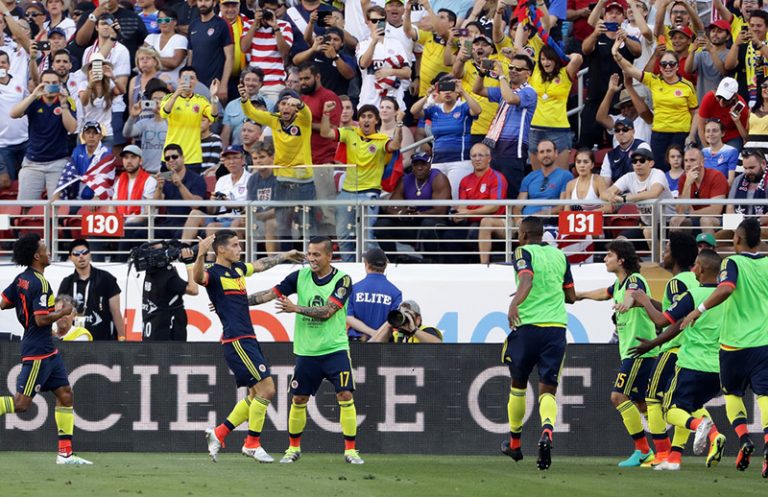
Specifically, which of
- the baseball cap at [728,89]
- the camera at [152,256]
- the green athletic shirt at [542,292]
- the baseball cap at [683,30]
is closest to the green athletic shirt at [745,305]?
the green athletic shirt at [542,292]

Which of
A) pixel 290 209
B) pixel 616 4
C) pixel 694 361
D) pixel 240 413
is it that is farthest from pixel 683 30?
pixel 240 413

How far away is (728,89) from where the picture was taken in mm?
18875

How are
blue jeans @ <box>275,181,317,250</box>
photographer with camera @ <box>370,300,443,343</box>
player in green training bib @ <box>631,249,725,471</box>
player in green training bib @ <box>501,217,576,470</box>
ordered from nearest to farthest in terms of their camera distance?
1. player in green training bib @ <box>631,249,725,471</box>
2. player in green training bib @ <box>501,217,576,470</box>
3. photographer with camera @ <box>370,300,443,343</box>
4. blue jeans @ <box>275,181,317,250</box>

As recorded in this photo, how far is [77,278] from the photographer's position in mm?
17719

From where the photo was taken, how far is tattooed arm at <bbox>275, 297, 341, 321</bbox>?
13328 mm

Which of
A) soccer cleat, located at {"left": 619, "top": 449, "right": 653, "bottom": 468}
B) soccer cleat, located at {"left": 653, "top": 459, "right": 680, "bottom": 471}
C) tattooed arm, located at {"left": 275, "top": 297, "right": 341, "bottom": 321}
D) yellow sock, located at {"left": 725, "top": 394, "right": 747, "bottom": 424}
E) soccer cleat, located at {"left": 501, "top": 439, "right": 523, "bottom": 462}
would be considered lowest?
soccer cleat, located at {"left": 619, "top": 449, "right": 653, "bottom": 468}

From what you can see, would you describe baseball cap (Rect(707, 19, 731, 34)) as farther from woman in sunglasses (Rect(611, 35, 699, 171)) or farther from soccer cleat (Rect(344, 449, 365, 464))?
soccer cleat (Rect(344, 449, 365, 464))

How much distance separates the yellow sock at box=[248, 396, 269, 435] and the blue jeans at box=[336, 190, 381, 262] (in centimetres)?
496

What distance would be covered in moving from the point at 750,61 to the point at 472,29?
4.01m

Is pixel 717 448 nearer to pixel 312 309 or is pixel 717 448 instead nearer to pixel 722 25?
pixel 312 309

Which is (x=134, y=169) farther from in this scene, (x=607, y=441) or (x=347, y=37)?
(x=607, y=441)

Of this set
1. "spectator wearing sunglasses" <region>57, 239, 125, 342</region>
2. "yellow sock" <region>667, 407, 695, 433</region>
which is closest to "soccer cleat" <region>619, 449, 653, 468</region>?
"yellow sock" <region>667, 407, 695, 433</region>

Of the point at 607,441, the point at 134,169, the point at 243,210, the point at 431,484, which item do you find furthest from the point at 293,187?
the point at 431,484

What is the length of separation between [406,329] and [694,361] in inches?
137
